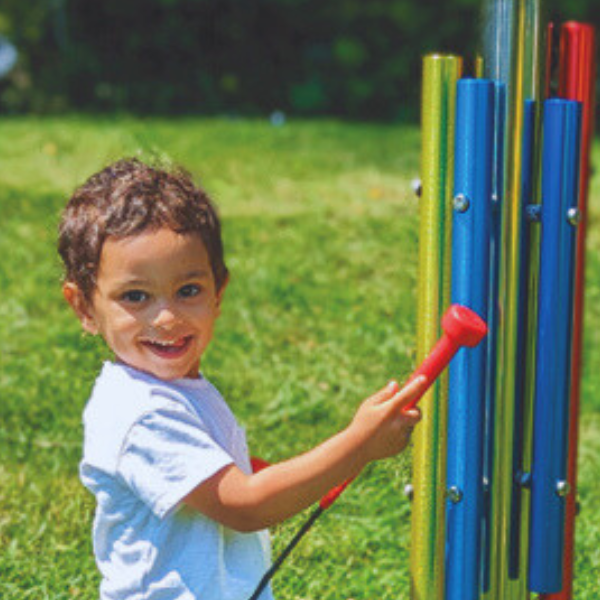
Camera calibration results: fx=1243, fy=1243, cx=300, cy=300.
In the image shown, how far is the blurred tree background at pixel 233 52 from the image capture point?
31.9ft

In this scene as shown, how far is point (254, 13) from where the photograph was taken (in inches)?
396

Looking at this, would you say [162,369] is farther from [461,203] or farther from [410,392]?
[461,203]

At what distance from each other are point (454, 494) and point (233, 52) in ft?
27.3

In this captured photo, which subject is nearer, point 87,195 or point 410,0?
point 87,195

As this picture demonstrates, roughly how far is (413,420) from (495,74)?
63 cm

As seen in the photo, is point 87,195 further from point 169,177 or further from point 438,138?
point 438,138

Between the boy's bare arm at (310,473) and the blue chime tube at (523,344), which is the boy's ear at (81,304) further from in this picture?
the blue chime tube at (523,344)

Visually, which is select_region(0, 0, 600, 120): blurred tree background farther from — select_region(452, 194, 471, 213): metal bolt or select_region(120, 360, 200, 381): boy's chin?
select_region(120, 360, 200, 381): boy's chin

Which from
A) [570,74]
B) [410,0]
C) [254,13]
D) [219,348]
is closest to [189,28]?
[254,13]

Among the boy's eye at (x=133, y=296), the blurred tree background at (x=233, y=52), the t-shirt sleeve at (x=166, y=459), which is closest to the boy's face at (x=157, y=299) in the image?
the boy's eye at (x=133, y=296)

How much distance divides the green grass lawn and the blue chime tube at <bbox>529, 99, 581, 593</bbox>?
14.2 inches

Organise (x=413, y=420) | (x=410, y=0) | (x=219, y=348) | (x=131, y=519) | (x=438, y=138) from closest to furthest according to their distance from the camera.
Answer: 1. (x=413, y=420)
2. (x=131, y=519)
3. (x=438, y=138)
4. (x=219, y=348)
5. (x=410, y=0)

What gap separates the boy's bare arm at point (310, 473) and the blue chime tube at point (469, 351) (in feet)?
1.03

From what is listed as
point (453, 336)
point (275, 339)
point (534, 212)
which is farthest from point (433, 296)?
point (275, 339)
